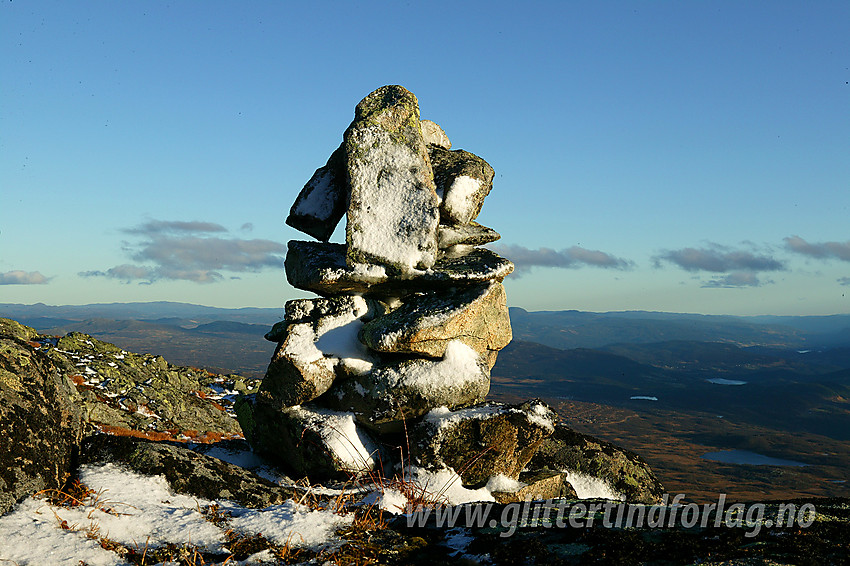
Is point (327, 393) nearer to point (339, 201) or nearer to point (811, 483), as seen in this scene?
point (339, 201)

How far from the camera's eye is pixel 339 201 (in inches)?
704

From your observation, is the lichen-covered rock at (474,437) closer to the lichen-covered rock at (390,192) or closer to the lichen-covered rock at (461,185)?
the lichen-covered rock at (390,192)

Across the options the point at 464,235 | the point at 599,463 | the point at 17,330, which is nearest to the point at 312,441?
the point at 464,235

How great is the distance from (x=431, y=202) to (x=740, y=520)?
11266mm

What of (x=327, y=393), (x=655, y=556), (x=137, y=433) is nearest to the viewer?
(x=655, y=556)

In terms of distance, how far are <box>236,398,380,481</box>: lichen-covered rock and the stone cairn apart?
39 mm

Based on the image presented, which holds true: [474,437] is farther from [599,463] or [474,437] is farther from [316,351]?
→ [599,463]

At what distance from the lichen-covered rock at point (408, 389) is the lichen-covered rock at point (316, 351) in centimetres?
55

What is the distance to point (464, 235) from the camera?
1702 cm

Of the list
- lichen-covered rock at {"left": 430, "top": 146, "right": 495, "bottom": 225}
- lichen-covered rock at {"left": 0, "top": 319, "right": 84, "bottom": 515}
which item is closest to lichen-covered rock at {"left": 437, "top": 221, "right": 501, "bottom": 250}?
lichen-covered rock at {"left": 430, "top": 146, "right": 495, "bottom": 225}

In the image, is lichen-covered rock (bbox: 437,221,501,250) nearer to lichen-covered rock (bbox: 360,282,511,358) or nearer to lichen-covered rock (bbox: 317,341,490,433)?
lichen-covered rock (bbox: 360,282,511,358)

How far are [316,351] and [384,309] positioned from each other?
7.82ft

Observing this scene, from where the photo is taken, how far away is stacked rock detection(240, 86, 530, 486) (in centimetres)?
1468

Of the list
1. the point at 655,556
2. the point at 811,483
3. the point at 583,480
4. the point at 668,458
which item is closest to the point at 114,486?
the point at 655,556
